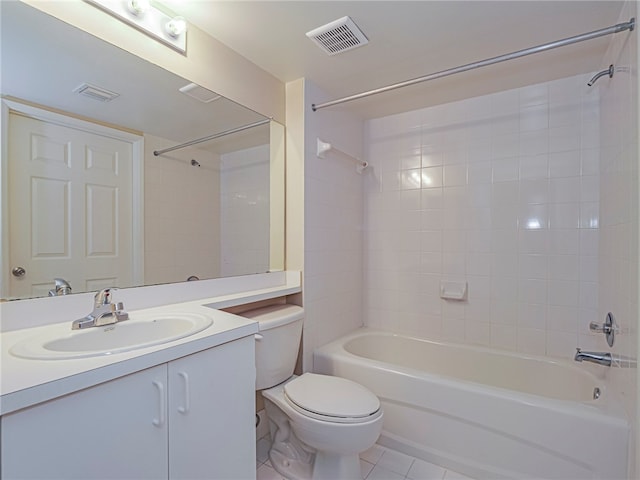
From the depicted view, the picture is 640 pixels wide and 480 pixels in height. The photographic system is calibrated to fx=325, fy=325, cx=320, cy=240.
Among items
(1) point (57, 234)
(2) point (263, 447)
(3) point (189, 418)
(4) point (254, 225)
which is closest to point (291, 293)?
(4) point (254, 225)

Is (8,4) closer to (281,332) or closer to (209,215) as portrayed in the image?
(209,215)

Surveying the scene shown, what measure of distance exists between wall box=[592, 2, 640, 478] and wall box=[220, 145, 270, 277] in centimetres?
172

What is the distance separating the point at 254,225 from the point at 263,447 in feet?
4.23

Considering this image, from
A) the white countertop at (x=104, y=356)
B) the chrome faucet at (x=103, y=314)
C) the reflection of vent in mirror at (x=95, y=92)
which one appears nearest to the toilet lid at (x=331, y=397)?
the white countertop at (x=104, y=356)

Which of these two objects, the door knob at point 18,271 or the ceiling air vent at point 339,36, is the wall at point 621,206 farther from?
the door knob at point 18,271

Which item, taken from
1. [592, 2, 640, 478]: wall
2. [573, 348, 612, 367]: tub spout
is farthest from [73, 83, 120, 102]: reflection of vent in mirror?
[573, 348, 612, 367]: tub spout

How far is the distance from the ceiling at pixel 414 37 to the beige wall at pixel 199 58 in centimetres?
6

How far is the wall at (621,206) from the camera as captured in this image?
124 cm

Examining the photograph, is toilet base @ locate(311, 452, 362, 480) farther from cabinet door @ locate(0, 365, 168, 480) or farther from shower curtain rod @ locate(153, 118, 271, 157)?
shower curtain rod @ locate(153, 118, 271, 157)

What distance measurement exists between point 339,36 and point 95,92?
111cm

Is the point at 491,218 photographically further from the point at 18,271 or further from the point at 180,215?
the point at 18,271

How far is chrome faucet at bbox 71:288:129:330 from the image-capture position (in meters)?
1.08

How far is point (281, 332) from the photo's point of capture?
168 centimetres

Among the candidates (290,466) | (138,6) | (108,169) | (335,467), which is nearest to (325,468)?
(335,467)
